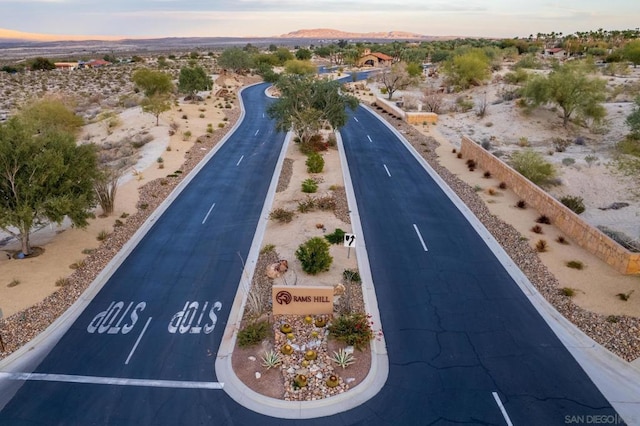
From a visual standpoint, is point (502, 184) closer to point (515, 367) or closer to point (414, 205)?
point (414, 205)

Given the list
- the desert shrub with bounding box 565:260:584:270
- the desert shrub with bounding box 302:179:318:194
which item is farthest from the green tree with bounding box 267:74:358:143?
the desert shrub with bounding box 565:260:584:270

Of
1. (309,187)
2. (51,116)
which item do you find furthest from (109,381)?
(51,116)

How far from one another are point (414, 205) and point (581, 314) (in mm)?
11430

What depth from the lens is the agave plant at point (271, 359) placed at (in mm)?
12702

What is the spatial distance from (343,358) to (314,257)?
543cm

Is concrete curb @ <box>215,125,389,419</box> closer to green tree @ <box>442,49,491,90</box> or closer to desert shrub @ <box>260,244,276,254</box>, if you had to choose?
desert shrub @ <box>260,244,276,254</box>

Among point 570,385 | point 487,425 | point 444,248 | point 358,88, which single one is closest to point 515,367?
point 570,385

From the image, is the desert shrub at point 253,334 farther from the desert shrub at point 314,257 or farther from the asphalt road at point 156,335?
the desert shrub at point 314,257

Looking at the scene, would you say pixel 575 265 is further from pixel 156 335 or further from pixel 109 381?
pixel 109 381

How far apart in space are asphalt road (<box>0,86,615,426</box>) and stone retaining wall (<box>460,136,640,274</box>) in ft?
14.2

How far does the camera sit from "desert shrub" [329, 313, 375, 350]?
1351 centimetres

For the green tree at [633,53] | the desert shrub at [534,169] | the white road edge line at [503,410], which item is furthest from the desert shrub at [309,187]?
the green tree at [633,53]

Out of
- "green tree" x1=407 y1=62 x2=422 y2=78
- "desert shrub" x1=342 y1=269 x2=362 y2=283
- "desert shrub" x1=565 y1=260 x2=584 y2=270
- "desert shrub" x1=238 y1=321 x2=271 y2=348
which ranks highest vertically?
"green tree" x1=407 y1=62 x2=422 y2=78

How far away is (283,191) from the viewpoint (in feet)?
90.7
